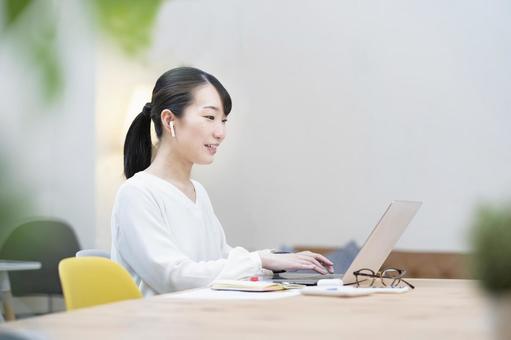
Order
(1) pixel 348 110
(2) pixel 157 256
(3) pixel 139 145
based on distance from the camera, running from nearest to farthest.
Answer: (2) pixel 157 256, (3) pixel 139 145, (1) pixel 348 110

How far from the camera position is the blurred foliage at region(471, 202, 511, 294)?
1.23ft

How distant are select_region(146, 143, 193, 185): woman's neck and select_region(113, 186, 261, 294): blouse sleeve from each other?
7.1 inches

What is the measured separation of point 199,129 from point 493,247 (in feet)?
7.04

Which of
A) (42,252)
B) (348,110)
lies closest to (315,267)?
(348,110)

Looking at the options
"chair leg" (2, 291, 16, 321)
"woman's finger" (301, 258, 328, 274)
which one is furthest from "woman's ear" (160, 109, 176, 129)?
"chair leg" (2, 291, 16, 321)

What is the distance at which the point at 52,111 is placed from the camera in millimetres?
493

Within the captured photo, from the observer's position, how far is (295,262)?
2.19m

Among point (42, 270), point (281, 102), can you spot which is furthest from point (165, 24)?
point (42, 270)

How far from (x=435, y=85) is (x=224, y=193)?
155 centimetres

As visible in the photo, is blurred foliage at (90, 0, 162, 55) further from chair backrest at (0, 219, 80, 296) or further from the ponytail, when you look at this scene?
chair backrest at (0, 219, 80, 296)

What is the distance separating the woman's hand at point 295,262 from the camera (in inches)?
85.4

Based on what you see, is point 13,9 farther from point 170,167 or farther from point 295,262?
point 170,167

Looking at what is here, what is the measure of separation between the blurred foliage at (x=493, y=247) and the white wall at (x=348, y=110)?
4.38 metres

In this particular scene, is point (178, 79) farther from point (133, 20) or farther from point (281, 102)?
point (281, 102)
